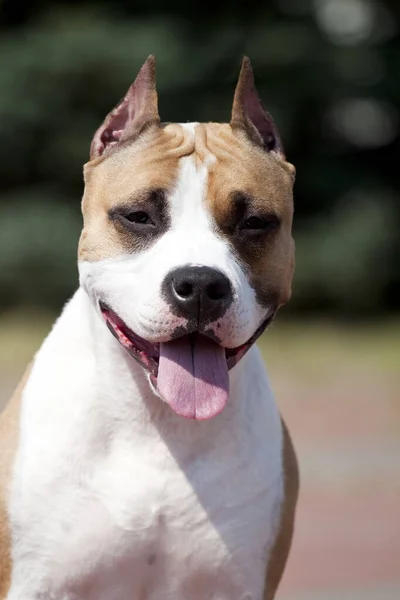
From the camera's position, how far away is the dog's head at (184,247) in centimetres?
402

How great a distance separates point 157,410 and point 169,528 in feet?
1.37

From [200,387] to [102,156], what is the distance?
0.98 meters

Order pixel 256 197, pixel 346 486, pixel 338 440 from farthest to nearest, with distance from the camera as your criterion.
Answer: pixel 338 440 < pixel 346 486 < pixel 256 197

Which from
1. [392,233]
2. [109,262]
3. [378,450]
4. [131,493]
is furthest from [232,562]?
[392,233]

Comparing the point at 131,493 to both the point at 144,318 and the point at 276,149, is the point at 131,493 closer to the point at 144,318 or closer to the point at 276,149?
the point at 144,318

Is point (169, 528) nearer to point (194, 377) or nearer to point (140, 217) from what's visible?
point (194, 377)

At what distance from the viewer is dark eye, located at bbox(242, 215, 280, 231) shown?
430 centimetres

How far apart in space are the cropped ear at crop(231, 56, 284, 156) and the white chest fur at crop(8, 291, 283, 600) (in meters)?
0.90

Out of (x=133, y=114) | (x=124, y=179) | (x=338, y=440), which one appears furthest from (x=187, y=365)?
(x=338, y=440)

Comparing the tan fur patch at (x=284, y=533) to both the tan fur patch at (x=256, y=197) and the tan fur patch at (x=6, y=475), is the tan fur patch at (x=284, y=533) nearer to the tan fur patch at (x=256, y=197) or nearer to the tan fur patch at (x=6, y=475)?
the tan fur patch at (x=256, y=197)

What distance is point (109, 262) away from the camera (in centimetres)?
422

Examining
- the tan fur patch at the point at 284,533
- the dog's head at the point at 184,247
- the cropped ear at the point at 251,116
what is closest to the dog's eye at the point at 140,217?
the dog's head at the point at 184,247

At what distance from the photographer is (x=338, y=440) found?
10.8 metres

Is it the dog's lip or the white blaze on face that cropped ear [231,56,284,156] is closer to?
the white blaze on face
